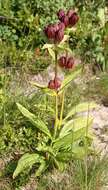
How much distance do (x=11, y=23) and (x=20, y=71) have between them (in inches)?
23.1

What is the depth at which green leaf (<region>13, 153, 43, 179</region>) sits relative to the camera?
3.71 meters

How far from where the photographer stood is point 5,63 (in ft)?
16.1

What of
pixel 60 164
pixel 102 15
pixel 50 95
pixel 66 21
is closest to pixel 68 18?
pixel 66 21

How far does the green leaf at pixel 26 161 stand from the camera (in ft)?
12.2

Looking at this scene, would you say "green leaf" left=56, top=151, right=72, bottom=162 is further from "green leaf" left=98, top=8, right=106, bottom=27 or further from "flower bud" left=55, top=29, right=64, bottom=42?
"green leaf" left=98, top=8, right=106, bottom=27

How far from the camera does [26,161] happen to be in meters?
3.79

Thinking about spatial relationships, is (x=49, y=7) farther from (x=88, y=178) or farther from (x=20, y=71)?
(x=88, y=178)

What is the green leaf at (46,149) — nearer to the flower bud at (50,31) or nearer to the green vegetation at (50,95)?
the green vegetation at (50,95)

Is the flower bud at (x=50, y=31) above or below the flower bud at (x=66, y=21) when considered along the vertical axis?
below

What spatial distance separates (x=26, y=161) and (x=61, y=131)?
424 millimetres

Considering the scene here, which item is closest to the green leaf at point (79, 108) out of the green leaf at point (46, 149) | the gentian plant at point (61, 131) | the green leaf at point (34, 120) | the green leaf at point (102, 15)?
the gentian plant at point (61, 131)

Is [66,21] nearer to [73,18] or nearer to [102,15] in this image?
[73,18]

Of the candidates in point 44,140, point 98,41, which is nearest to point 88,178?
point 44,140

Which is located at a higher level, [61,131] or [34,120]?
[34,120]
